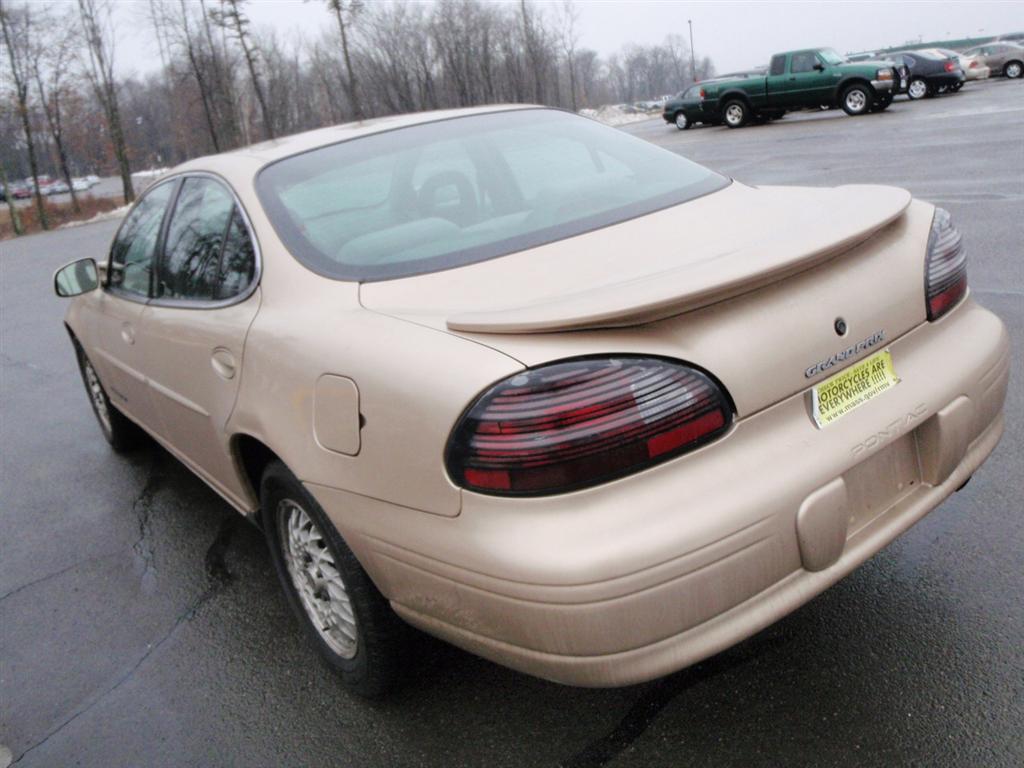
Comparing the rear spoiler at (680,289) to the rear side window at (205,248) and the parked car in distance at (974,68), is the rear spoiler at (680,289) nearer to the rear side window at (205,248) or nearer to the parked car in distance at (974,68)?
the rear side window at (205,248)

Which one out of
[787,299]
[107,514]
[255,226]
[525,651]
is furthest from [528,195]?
[107,514]

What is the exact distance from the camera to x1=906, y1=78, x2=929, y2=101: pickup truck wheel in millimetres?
27656

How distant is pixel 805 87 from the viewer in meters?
24.6

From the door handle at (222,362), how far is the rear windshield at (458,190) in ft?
1.35

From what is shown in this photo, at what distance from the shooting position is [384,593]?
7.54ft

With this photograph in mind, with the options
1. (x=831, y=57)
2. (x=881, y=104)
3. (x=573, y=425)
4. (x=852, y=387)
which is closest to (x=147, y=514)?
(x=573, y=425)

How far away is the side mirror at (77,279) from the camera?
4074 mm

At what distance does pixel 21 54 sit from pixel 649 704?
4697 centimetres

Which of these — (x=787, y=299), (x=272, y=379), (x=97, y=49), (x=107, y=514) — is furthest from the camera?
(x=97, y=49)

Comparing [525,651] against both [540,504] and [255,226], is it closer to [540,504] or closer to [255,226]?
[540,504]

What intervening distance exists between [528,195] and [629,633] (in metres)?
1.55

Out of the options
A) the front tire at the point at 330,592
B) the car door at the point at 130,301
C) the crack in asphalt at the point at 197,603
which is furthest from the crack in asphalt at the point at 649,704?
the car door at the point at 130,301

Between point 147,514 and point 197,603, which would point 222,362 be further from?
point 147,514

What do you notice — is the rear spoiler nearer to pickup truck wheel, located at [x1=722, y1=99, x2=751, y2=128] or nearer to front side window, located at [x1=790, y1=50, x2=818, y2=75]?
front side window, located at [x1=790, y1=50, x2=818, y2=75]
